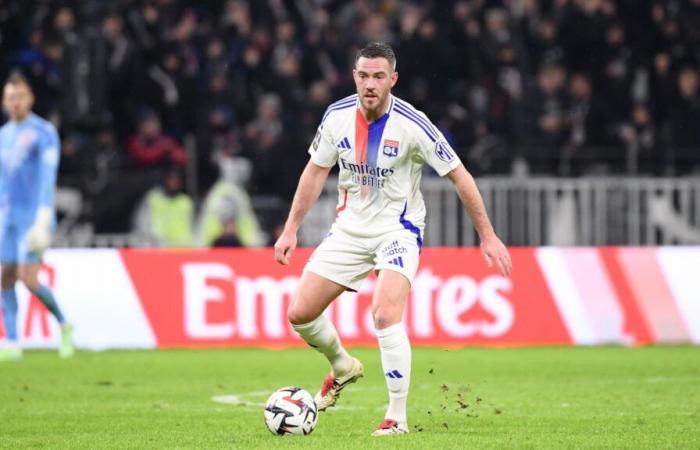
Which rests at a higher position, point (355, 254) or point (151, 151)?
point (151, 151)

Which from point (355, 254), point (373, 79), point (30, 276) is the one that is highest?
point (373, 79)

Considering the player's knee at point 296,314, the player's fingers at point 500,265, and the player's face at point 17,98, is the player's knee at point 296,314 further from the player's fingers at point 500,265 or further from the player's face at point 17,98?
the player's face at point 17,98

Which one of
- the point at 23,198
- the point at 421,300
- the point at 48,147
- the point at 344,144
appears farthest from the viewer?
the point at 421,300

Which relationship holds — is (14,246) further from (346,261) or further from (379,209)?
(379,209)

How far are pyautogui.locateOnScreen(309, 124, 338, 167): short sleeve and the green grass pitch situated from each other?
61.6 inches

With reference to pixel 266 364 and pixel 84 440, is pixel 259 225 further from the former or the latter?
pixel 84 440

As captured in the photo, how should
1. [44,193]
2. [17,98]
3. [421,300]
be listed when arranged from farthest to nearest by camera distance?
[421,300] < [44,193] < [17,98]

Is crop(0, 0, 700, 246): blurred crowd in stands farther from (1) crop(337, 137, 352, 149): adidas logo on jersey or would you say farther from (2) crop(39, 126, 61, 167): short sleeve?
(1) crop(337, 137, 352, 149): adidas logo on jersey

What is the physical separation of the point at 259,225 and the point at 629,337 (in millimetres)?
5317

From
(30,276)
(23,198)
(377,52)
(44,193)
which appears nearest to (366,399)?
(377,52)

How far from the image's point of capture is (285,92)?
19.6m

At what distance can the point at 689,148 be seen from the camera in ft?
61.3

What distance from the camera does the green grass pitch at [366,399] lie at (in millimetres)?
7891

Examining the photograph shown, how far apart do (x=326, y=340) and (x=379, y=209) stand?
3.16ft
